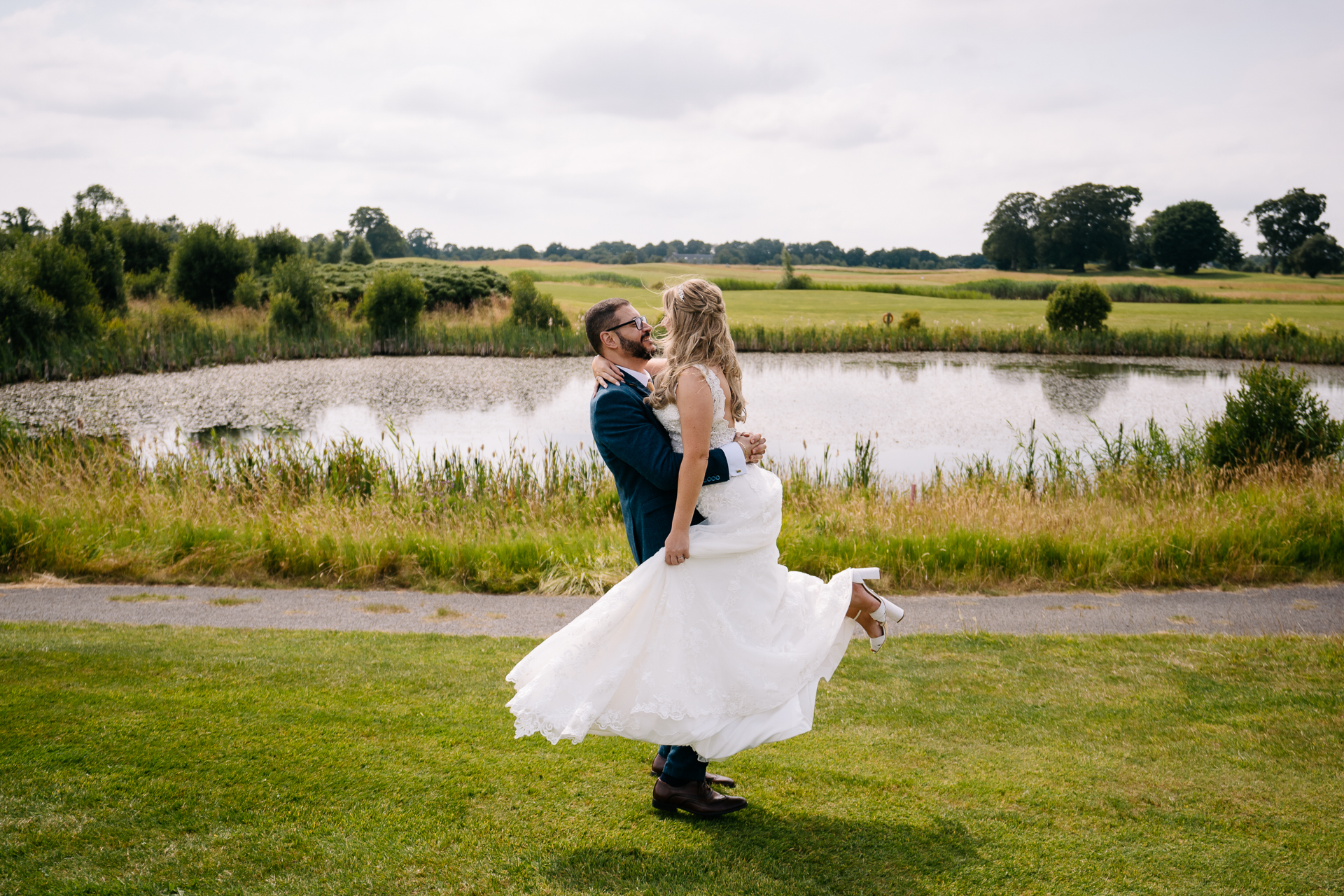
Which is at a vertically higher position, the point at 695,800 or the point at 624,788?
the point at 695,800

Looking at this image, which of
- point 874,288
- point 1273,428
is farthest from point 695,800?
point 874,288

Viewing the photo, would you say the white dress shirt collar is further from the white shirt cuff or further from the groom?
the white shirt cuff

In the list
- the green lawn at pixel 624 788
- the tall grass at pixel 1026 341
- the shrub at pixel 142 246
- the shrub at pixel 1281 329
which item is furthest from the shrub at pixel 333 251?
the green lawn at pixel 624 788

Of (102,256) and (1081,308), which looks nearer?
(102,256)

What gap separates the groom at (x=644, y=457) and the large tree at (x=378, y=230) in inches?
3242

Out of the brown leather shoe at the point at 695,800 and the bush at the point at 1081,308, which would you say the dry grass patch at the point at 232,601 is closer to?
the brown leather shoe at the point at 695,800

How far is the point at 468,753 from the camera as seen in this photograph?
377 cm

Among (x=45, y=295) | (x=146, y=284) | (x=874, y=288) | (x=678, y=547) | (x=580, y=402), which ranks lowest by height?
(x=580, y=402)

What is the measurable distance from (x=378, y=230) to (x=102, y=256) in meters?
53.7

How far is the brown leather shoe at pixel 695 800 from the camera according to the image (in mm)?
3217

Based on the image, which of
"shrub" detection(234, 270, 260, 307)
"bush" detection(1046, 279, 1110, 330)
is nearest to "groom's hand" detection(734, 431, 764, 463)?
"bush" detection(1046, 279, 1110, 330)

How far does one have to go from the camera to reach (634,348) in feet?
10.5

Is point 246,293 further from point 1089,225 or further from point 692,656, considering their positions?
point 1089,225

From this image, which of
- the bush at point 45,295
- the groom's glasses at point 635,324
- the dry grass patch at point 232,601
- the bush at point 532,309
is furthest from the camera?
the bush at point 532,309
